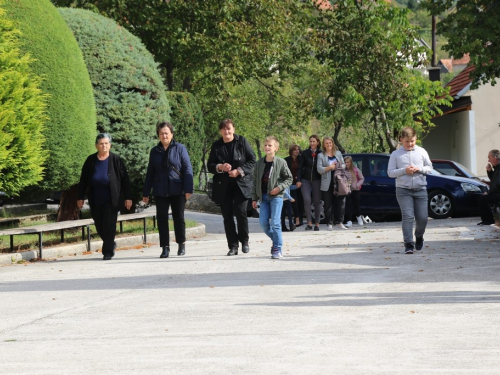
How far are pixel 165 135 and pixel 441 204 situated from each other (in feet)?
32.9

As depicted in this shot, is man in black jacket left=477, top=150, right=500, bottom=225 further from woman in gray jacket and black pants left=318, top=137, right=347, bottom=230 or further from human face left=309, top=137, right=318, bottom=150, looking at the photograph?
human face left=309, top=137, right=318, bottom=150

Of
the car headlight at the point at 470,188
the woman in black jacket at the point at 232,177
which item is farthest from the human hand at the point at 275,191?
the car headlight at the point at 470,188

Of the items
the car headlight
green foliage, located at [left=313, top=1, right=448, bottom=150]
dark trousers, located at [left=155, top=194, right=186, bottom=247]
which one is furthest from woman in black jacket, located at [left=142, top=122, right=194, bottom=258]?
green foliage, located at [left=313, top=1, right=448, bottom=150]

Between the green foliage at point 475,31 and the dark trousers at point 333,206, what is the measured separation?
18.3 feet

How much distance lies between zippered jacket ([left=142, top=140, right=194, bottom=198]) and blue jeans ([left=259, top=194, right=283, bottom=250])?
45.8 inches

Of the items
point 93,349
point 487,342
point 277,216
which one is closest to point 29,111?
point 277,216

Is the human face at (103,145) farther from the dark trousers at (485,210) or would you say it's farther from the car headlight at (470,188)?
the car headlight at (470,188)

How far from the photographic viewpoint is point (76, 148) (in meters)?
17.0

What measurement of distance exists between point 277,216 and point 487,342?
7.01m

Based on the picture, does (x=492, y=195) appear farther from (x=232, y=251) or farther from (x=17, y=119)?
(x=17, y=119)

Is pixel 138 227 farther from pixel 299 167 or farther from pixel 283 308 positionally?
pixel 283 308

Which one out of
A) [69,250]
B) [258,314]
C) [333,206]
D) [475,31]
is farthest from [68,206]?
[258,314]

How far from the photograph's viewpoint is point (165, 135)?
14.4 m

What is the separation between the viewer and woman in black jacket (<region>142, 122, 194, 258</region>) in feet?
47.1
